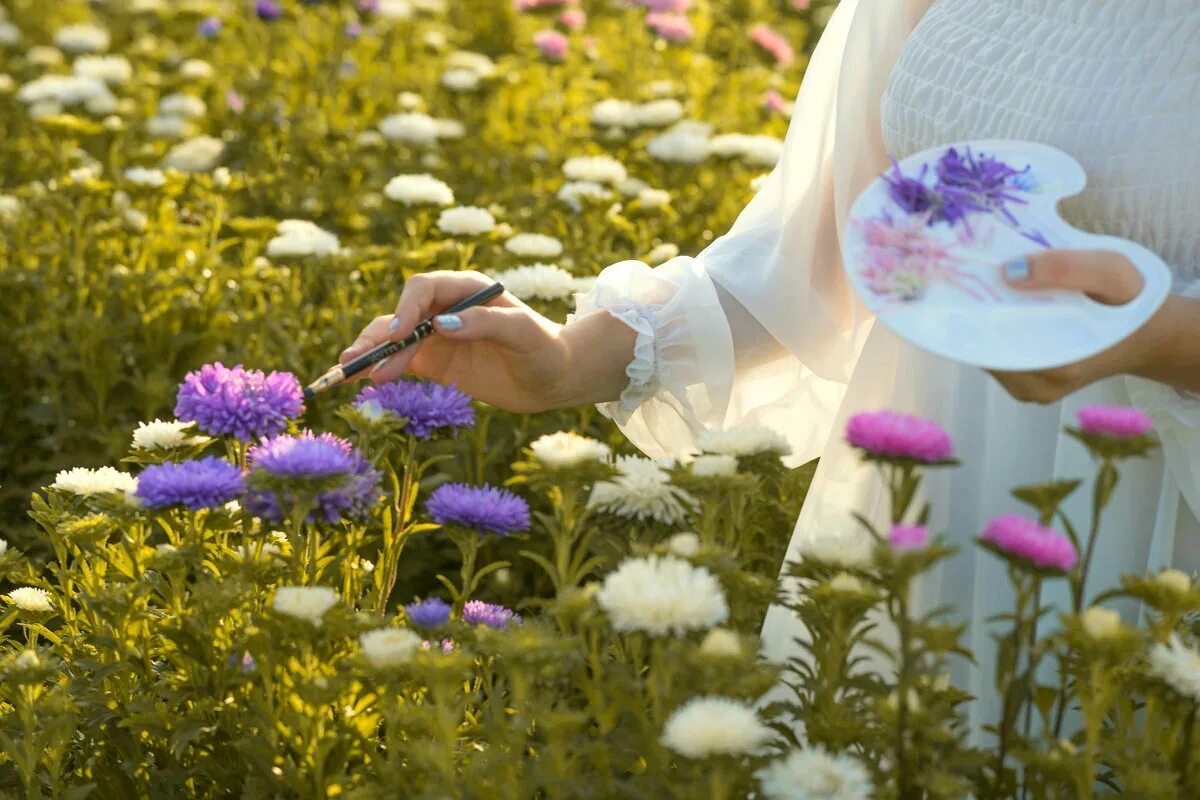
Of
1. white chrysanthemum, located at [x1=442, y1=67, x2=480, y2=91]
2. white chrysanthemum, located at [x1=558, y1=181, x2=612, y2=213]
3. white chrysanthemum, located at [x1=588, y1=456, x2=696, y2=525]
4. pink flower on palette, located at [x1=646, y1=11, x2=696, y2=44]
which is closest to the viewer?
white chrysanthemum, located at [x1=588, y1=456, x2=696, y2=525]

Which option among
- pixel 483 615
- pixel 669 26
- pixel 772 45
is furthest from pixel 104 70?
pixel 483 615

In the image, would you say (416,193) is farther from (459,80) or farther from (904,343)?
(904,343)

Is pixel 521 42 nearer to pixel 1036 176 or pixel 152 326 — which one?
pixel 152 326

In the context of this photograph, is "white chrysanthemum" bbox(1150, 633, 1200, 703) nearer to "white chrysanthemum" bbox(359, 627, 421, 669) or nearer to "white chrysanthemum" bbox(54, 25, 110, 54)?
"white chrysanthemum" bbox(359, 627, 421, 669)

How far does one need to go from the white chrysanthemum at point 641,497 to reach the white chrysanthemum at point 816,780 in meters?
0.35

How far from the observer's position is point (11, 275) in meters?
2.87

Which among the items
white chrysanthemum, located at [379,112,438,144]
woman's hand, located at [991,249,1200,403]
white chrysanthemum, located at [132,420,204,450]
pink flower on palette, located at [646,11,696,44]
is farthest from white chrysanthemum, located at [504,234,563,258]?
pink flower on palette, located at [646,11,696,44]

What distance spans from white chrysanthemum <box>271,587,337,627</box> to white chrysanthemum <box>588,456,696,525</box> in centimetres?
25

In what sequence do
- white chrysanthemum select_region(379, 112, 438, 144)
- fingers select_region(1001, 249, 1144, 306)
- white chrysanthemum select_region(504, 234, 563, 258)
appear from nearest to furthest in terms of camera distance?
fingers select_region(1001, 249, 1144, 306)
white chrysanthemum select_region(504, 234, 563, 258)
white chrysanthemum select_region(379, 112, 438, 144)

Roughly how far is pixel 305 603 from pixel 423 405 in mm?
287

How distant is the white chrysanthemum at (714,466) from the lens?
49.7 inches

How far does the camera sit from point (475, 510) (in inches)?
59.9

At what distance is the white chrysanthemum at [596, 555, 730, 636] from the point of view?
1.11m

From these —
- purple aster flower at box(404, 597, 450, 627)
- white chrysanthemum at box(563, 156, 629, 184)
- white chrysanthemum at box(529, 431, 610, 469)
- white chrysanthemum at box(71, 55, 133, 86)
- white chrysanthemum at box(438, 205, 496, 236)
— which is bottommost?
white chrysanthemum at box(71, 55, 133, 86)
